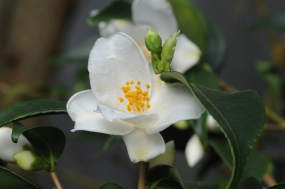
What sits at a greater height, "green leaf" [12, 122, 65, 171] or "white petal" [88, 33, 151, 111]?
"white petal" [88, 33, 151, 111]

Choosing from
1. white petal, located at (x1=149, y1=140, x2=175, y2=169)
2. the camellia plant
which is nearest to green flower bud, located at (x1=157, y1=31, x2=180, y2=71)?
the camellia plant

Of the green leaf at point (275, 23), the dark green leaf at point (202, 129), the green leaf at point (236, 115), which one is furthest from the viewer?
the green leaf at point (275, 23)

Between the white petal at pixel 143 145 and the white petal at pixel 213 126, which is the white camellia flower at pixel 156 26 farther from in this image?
the white petal at pixel 143 145

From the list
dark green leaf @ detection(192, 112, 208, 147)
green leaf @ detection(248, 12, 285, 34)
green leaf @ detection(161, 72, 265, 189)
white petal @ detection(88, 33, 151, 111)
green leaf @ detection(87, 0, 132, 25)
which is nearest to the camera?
green leaf @ detection(161, 72, 265, 189)

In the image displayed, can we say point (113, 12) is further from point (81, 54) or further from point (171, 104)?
point (171, 104)

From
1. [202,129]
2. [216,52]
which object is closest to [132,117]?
[202,129]

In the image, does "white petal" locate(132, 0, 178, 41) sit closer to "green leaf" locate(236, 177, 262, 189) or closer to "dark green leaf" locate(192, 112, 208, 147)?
"dark green leaf" locate(192, 112, 208, 147)

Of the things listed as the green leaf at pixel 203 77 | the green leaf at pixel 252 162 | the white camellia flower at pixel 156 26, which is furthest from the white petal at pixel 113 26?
the green leaf at pixel 252 162
